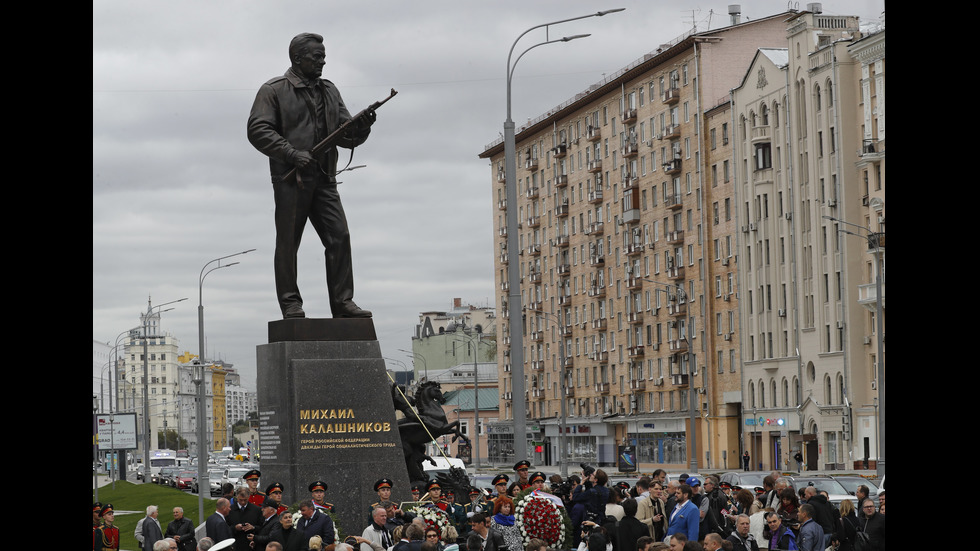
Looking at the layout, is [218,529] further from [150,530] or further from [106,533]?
[106,533]

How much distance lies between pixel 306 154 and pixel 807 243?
58.5 metres

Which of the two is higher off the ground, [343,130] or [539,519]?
[343,130]

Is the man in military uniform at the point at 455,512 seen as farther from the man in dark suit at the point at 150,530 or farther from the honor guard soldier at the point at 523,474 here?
the man in dark suit at the point at 150,530

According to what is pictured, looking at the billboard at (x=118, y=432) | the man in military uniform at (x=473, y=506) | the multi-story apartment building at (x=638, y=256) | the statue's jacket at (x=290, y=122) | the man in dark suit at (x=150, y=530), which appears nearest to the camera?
the man in military uniform at (x=473, y=506)

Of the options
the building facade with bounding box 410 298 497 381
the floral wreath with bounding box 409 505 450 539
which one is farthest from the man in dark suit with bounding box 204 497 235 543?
the building facade with bounding box 410 298 497 381

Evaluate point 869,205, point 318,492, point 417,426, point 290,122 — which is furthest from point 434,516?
point 869,205

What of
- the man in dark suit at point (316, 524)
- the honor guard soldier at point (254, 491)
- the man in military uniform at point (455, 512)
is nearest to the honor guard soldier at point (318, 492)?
the man in dark suit at point (316, 524)

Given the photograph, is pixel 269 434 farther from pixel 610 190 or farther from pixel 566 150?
pixel 566 150

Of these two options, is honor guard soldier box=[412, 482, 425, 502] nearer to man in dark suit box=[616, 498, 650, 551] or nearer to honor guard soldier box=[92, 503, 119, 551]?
man in dark suit box=[616, 498, 650, 551]

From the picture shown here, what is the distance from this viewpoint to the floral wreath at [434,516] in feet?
46.1

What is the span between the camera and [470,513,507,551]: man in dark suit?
526 inches

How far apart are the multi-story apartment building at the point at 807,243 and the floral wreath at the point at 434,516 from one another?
49.8 metres

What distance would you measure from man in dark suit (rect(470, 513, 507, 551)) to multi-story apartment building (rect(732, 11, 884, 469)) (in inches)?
2007

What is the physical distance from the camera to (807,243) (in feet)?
239
